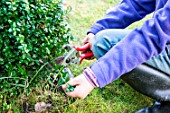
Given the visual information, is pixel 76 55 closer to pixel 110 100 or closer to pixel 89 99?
pixel 89 99

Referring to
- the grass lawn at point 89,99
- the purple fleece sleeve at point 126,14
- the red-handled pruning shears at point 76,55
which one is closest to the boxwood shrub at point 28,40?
the red-handled pruning shears at point 76,55

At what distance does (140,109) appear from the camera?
7.40ft

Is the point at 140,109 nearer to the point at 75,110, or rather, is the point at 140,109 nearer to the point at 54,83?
the point at 75,110

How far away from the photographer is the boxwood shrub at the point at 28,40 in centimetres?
170

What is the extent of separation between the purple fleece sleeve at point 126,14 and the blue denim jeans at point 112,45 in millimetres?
215


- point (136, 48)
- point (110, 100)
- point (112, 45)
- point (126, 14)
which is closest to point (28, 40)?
point (112, 45)

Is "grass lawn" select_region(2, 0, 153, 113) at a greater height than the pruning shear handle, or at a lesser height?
lesser

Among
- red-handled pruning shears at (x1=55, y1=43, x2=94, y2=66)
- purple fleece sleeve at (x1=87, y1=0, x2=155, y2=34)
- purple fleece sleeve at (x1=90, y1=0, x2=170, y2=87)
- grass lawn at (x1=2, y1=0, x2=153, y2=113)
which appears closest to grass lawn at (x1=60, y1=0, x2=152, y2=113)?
grass lawn at (x1=2, y1=0, x2=153, y2=113)

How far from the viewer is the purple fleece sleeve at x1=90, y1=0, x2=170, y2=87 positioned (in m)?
1.59

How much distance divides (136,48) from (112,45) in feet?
0.86

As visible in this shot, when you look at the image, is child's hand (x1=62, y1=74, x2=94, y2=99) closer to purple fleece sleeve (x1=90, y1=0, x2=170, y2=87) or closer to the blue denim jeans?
purple fleece sleeve (x1=90, y1=0, x2=170, y2=87)

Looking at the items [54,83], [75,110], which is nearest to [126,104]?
[75,110]

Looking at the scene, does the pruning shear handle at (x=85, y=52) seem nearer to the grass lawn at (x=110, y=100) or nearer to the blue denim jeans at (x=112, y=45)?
the blue denim jeans at (x=112, y=45)

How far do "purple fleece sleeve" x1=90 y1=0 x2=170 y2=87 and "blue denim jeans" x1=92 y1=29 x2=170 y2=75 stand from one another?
22 centimetres
